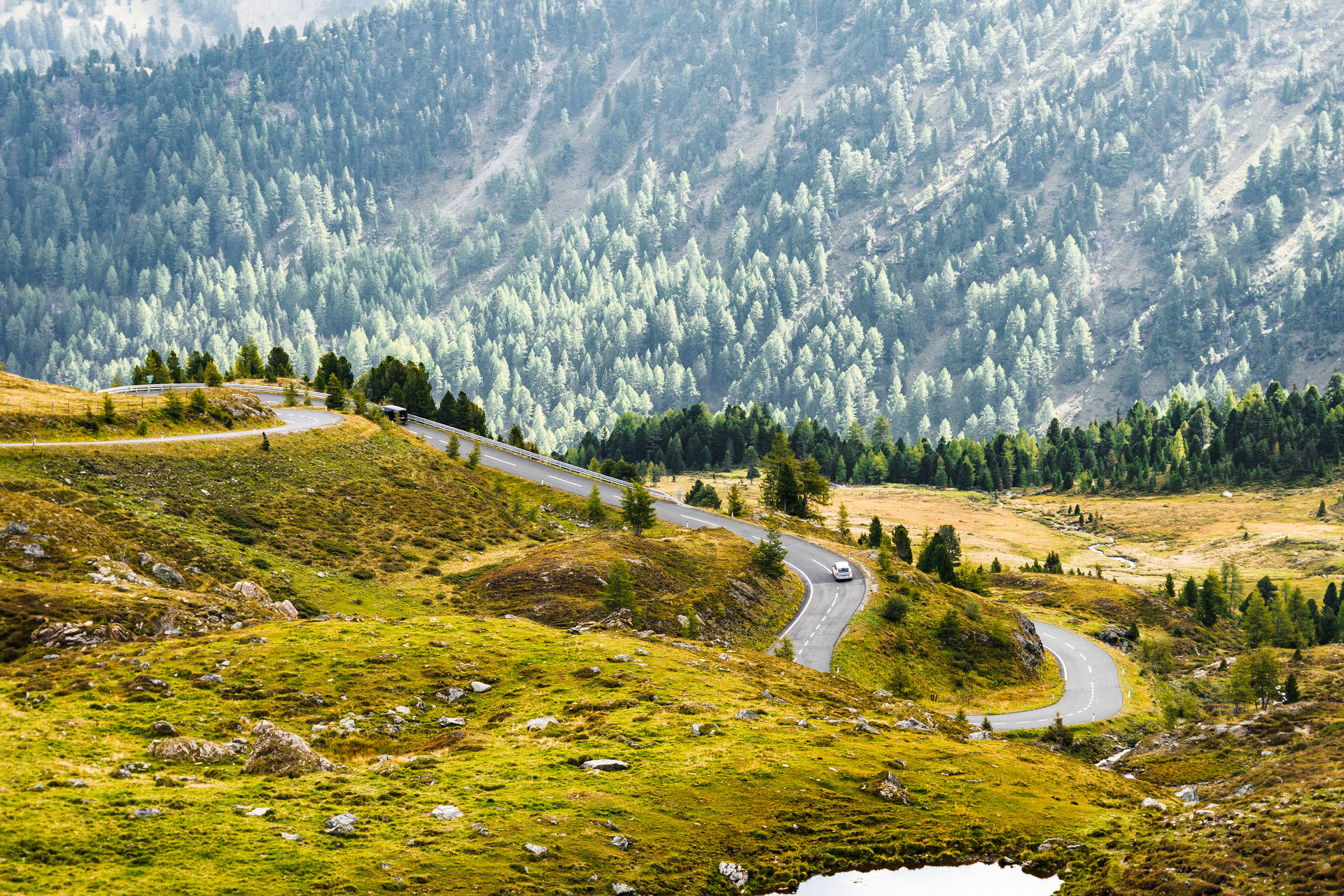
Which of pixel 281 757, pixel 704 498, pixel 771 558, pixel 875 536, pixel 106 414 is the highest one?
pixel 106 414

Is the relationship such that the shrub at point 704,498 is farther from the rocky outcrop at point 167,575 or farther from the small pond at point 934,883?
the small pond at point 934,883

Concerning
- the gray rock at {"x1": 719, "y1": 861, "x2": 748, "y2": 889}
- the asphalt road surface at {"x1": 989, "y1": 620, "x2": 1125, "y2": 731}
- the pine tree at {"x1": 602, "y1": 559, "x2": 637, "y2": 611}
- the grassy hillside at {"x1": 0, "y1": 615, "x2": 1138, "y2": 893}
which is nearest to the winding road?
the asphalt road surface at {"x1": 989, "y1": 620, "x2": 1125, "y2": 731}

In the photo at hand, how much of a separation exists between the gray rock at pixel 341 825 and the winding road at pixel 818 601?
4480 cm

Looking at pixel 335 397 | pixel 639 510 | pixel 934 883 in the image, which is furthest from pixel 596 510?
pixel 934 883

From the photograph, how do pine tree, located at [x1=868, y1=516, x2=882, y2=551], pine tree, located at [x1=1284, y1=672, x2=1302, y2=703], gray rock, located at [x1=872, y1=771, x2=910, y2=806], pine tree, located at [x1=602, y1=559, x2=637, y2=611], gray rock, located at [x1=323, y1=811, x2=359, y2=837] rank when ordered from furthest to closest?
pine tree, located at [x1=868, y1=516, x2=882, y2=551] → pine tree, located at [x1=1284, y1=672, x2=1302, y2=703] → pine tree, located at [x1=602, y1=559, x2=637, y2=611] → gray rock, located at [x1=872, y1=771, x2=910, y2=806] → gray rock, located at [x1=323, y1=811, x2=359, y2=837]

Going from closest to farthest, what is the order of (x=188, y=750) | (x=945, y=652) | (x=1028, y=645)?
1. (x=188, y=750)
2. (x=945, y=652)
3. (x=1028, y=645)

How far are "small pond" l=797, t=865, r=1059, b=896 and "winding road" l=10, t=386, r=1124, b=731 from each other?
116ft

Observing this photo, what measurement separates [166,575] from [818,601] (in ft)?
161

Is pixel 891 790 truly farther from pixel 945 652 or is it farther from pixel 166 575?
pixel 945 652

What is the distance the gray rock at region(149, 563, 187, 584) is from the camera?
56.9 m

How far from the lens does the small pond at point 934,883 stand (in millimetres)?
31000

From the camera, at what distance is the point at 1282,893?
92.9 ft

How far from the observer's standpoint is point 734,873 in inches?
1182

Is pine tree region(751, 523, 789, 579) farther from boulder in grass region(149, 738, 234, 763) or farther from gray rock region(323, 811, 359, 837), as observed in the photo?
gray rock region(323, 811, 359, 837)
